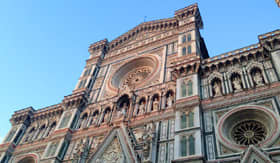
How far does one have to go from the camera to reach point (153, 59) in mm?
22297

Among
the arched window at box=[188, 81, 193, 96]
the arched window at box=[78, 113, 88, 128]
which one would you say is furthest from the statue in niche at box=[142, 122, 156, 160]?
the arched window at box=[78, 113, 88, 128]

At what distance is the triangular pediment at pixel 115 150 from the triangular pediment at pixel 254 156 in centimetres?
601

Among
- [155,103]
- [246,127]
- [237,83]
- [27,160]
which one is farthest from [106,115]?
[246,127]

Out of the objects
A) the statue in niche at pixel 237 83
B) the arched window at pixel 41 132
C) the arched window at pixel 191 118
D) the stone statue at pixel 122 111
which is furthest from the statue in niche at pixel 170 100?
the arched window at pixel 41 132

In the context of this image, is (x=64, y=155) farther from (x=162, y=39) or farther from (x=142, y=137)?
(x=162, y=39)

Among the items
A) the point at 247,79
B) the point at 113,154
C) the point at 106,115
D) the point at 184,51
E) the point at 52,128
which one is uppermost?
the point at 184,51

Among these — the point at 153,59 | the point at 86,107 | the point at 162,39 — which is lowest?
the point at 86,107

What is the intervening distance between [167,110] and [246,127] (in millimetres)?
4815

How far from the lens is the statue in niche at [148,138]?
14250 mm

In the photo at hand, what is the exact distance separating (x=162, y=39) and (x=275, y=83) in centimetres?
1159

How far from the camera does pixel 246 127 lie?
13695 mm

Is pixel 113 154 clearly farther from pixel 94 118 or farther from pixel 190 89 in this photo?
pixel 190 89

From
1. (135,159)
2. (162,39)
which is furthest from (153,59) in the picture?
(135,159)

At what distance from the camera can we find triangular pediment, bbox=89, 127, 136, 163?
15.2 meters
